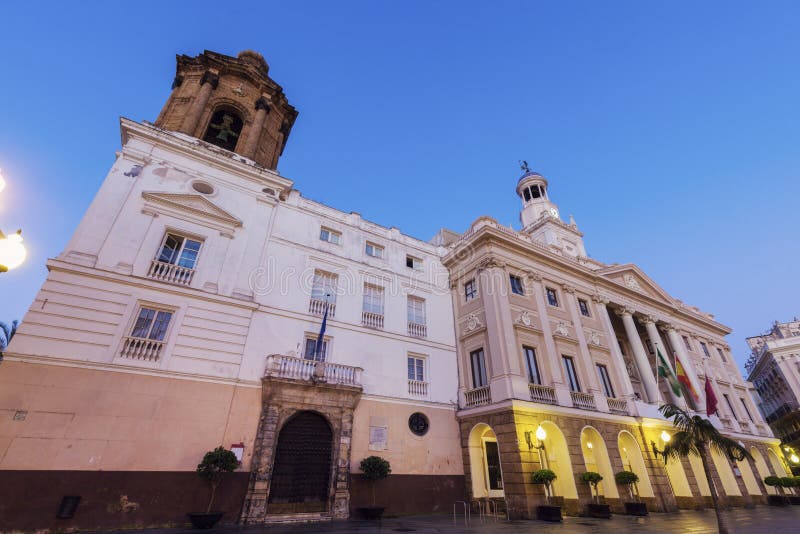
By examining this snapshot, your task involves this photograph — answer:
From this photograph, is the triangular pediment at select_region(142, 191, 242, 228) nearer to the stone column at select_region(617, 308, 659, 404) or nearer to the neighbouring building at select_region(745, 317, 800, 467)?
the stone column at select_region(617, 308, 659, 404)

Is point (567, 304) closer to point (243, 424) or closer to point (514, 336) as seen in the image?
point (514, 336)

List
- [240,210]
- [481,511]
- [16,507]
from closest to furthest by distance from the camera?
1. [16,507]
2. [481,511]
3. [240,210]

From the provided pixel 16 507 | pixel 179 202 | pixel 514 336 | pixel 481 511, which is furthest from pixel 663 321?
pixel 16 507

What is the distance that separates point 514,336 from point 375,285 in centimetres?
747

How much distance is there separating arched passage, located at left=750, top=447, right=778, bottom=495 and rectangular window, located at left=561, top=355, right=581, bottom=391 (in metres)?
17.1

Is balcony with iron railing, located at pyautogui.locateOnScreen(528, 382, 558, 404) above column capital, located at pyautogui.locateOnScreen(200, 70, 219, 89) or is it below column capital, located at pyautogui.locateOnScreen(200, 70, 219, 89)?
below

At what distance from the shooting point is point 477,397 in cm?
1728

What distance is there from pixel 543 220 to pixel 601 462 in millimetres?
20772

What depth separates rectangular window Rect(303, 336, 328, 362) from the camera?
15.2 m

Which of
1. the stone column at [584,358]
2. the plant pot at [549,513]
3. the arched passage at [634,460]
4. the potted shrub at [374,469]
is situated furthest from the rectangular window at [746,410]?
the potted shrub at [374,469]

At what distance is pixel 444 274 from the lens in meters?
22.2

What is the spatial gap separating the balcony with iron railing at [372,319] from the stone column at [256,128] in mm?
10326

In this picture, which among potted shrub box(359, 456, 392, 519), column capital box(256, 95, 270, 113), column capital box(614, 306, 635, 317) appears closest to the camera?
potted shrub box(359, 456, 392, 519)

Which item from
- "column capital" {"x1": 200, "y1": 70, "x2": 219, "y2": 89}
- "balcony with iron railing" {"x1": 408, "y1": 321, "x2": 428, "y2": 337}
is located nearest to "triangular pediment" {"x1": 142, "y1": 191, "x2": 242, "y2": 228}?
"column capital" {"x1": 200, "y1": 70, "x2": 219, "y2": 89}
